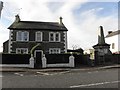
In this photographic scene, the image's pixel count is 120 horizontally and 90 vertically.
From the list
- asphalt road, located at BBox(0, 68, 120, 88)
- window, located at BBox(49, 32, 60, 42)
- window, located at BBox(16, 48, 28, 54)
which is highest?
window, located at BBox(49, 32, 60, 42)

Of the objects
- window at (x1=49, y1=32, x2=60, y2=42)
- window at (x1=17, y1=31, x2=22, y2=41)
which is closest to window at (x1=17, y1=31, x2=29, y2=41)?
window at (x1=17, y1=31, x2=22, y2=41)

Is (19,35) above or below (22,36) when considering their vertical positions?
above

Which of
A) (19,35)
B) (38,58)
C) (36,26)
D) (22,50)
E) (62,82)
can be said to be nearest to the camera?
(62,82)

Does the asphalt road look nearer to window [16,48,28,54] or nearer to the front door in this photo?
the front door

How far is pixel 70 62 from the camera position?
32.6m

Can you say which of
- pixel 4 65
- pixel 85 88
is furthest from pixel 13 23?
pixel 85 88

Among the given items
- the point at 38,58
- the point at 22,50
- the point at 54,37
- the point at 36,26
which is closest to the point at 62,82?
the point at 38,58

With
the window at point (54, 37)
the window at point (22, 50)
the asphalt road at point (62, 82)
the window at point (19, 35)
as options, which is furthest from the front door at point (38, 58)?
the asphalt road at point (62, 82)

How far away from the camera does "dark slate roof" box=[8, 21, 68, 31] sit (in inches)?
1676

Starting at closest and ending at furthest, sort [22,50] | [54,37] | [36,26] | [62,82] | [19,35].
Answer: [62,82], [22,50], [19,35], [54,37], [36,26]

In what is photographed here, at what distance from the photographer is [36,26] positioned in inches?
1714

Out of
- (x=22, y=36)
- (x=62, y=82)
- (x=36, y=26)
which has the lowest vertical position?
(x=62, y=82)

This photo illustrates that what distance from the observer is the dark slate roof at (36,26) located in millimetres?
42562

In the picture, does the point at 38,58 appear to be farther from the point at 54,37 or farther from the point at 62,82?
the point at 62,82
